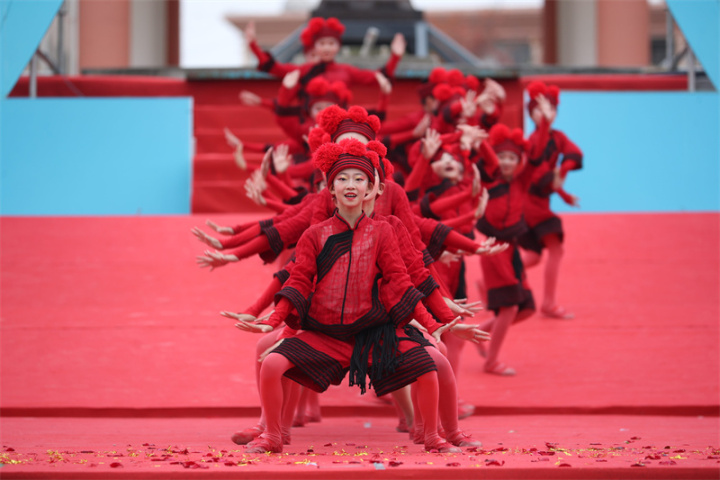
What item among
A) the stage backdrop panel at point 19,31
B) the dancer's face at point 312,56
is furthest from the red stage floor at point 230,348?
the dancer's face at point 312,56

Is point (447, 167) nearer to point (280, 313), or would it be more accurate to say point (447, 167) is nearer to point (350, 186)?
point (350, 186)

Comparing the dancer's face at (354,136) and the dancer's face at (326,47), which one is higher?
the dancer's face at (326,47)

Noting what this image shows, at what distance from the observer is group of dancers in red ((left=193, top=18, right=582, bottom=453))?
127 inches

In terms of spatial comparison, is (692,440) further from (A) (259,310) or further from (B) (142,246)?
(B) (142,246)

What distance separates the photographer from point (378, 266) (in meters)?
3.34

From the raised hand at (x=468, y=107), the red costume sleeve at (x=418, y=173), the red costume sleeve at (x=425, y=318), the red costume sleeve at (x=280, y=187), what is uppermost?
the raised hand at (x=468, y=107)

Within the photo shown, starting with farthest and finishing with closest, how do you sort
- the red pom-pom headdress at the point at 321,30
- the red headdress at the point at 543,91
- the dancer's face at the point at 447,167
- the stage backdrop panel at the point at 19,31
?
the stage backdrop panel at the point at 19,31, the red pom-pom headdress at the point at 321,30, the red headdress at the point at 543,91, the dancer's face at the point at 447,167

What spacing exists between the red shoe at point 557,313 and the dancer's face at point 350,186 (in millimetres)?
2514

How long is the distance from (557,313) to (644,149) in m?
3.39

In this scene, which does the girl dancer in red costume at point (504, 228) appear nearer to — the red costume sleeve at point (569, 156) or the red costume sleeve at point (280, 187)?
the red costume sleeve at point (569, 156)

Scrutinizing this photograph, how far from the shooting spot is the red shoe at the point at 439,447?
120 inches

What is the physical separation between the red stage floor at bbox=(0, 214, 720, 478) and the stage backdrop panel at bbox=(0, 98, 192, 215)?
49.7 inches

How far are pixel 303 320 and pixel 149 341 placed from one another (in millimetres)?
1932

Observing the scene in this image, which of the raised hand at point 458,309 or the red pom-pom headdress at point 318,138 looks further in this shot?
the red pom-pom headdress at point 318,138
